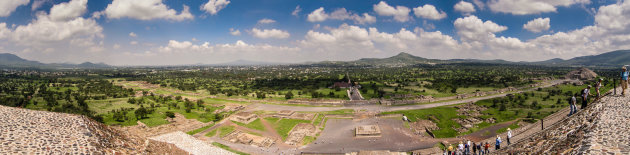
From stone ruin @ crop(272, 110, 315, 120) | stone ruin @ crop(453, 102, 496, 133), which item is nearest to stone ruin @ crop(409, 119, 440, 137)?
stone ruin @ crop(453, 102, 496, 133)

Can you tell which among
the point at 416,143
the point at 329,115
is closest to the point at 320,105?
the point at 329,115

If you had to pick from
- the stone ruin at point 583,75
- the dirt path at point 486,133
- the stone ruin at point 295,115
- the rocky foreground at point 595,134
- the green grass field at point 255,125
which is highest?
the rocky foreground at point 595,134

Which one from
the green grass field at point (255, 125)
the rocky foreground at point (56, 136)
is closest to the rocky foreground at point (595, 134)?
the rocky foreground at point (56, 136)

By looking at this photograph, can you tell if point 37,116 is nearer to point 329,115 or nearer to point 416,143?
point 416,143

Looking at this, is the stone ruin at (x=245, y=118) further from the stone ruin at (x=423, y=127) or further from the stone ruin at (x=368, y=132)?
the stone ruin at (x=423, y=127)

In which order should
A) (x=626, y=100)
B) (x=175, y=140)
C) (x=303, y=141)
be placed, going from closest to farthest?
(x=626, y=100)
(x=175, y=140)
(x=303, y=141)

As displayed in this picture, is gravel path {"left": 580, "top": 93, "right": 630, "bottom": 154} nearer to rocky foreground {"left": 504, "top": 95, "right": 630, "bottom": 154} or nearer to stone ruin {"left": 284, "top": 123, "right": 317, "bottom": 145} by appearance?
rocky foreground {"left": 504, "top": 95, "right": 630, "bottom": 154}
